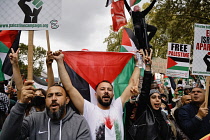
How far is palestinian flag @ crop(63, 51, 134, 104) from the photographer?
3869 millimetres

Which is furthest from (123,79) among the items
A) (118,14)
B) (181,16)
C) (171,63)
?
(181,16)

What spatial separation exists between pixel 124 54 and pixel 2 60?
2168mm

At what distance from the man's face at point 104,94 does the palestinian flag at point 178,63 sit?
4291 mm

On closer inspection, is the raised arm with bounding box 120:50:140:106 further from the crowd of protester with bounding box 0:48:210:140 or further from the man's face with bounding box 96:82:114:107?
the man's face with bounding box 96:82:114:107

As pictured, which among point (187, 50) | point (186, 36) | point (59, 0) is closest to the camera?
point (59, 0)

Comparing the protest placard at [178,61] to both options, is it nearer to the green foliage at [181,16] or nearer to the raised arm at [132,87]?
the raised arm at [132,87]

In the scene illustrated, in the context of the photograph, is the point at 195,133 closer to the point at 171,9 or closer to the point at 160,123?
the point at 160,123

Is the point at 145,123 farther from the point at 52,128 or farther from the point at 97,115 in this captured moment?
the point at 52,128

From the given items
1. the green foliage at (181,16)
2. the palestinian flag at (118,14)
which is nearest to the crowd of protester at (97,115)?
the palestinian flag at (118,14)

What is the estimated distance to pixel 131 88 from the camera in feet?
11.8

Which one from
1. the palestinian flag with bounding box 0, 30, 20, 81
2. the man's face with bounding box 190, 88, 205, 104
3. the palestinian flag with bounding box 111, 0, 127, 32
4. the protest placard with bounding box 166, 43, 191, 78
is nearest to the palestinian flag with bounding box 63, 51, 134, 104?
the palestinian flag with bounding box 0, 30, 20, 81

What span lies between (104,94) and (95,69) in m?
0.75

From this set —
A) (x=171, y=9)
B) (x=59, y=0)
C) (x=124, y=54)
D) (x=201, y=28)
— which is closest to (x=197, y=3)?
(x=171, y=9)

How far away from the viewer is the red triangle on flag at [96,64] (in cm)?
393
